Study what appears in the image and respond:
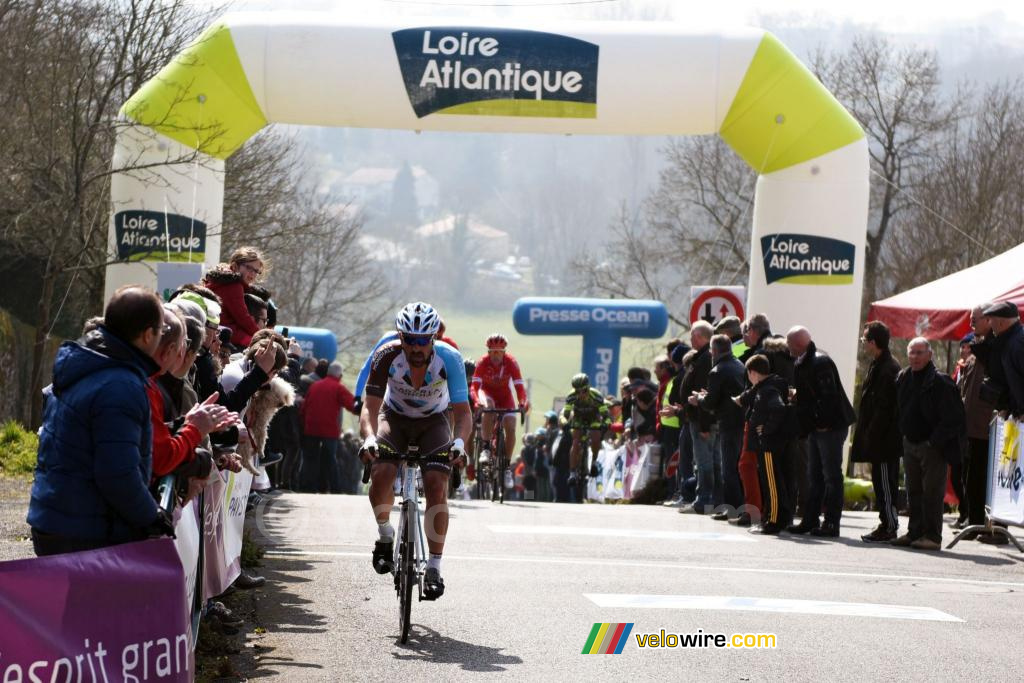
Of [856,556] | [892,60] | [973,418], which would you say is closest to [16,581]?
[856,556]

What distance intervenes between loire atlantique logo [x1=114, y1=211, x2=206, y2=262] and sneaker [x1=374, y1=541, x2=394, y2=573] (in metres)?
11.1

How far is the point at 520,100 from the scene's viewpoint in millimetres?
19703

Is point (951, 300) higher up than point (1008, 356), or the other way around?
point (951, 300)

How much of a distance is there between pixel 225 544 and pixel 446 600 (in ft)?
6.38

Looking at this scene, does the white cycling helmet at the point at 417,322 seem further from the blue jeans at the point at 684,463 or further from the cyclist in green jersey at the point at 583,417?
the cyclist in green jersey at the point at 583,417

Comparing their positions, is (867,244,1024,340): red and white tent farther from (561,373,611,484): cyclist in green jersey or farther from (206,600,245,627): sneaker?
(206,600,245,627): sneaker

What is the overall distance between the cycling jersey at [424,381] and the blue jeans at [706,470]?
7519 mm

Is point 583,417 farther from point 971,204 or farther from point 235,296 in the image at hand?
point 971,204

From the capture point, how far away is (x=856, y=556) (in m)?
13.0

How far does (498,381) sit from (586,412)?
284 centimetres

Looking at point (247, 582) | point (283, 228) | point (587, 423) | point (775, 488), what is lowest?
point (247, 582)

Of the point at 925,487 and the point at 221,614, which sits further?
the point at 925,487

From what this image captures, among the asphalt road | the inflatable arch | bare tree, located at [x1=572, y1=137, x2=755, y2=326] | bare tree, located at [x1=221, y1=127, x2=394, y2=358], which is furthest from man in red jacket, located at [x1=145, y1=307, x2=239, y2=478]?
bare tree, located at [x1=572, y1=137, x2=755, y2=326]

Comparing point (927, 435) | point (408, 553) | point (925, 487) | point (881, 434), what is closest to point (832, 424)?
point (881, 434)
